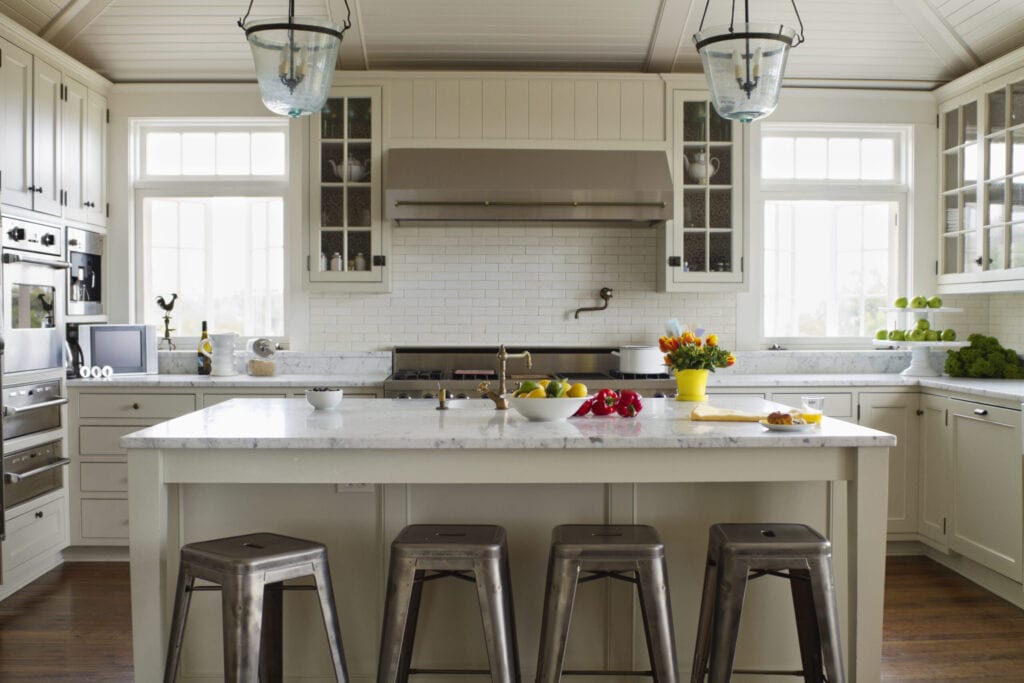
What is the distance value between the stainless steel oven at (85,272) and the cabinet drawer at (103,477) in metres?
0.94

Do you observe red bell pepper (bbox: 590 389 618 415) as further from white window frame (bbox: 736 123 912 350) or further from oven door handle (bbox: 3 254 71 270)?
oven door handle (bbox: 3 254 71 270)

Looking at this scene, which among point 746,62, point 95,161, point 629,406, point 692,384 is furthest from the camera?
point 95,161

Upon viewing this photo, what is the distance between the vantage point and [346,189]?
16.9 ft

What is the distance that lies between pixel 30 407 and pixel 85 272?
3.80ft

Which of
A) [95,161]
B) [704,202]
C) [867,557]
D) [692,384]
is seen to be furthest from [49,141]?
[867,557]

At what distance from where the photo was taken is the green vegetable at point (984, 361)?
15.9 ft

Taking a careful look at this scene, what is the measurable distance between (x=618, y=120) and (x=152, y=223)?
10.5ft

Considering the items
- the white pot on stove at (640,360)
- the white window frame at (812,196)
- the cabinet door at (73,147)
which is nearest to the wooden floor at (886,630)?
the white window frame at (812,196)

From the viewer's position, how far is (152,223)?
5.55 m

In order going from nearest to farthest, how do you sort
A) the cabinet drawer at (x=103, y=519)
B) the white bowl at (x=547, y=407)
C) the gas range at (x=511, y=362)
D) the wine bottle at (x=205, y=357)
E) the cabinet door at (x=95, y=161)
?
the white bowl at (x=547, y=407)
the cabinet drawer at (x=103, y=519)
the cabinet door at (x=95, y=161)
the wine bottle at (x=205, y=357)
the gas range at (x=511, y=362)

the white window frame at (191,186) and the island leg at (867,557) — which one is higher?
the white window frame at (191,186)

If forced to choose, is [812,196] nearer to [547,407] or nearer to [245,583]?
[547,407]

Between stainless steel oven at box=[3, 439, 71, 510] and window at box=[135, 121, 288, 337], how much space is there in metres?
1.28

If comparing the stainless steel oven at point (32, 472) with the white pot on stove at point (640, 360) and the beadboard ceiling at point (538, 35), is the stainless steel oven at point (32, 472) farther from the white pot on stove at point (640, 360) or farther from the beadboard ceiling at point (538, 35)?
the white pot on stove at point (640, 360)
